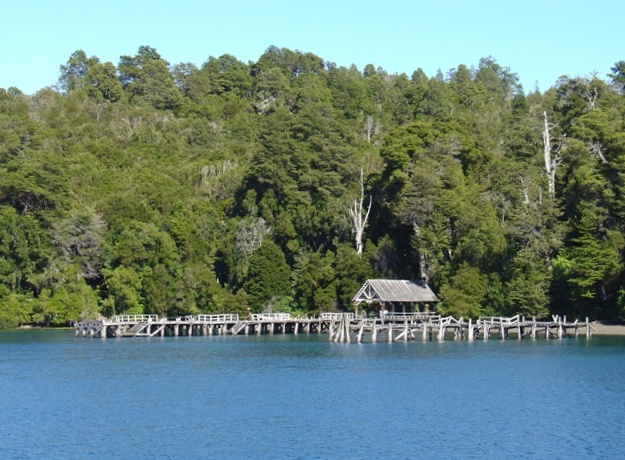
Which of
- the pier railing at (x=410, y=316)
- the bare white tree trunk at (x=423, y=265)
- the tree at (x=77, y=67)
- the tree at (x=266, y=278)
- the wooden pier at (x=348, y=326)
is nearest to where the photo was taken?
the wooden pier at (x=348, y=326)

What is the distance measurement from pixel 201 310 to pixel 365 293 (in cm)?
1588

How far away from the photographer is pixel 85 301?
8562 centimetres

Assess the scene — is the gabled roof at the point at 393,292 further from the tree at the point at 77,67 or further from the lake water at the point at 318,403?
the tree at the point at 77,67

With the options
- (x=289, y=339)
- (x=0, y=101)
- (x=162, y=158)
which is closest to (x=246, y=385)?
(x=289, y=339)

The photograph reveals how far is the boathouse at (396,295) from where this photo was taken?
A: 250ft

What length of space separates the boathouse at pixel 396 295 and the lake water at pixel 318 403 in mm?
12673

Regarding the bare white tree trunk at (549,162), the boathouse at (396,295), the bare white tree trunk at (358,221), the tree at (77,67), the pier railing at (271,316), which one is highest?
the tree at (77,67)

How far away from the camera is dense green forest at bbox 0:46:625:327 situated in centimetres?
7550

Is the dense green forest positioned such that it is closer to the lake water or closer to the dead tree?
the dead tree

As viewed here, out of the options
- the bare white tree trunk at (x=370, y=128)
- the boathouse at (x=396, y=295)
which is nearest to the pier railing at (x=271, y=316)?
the boathouse at (x=396, y=295)

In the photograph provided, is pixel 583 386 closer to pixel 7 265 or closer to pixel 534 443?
pixel 534 443

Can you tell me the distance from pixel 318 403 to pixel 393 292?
37.4 meters

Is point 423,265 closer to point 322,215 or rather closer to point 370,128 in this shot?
point 322,215

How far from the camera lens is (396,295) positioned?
76.6 metres
